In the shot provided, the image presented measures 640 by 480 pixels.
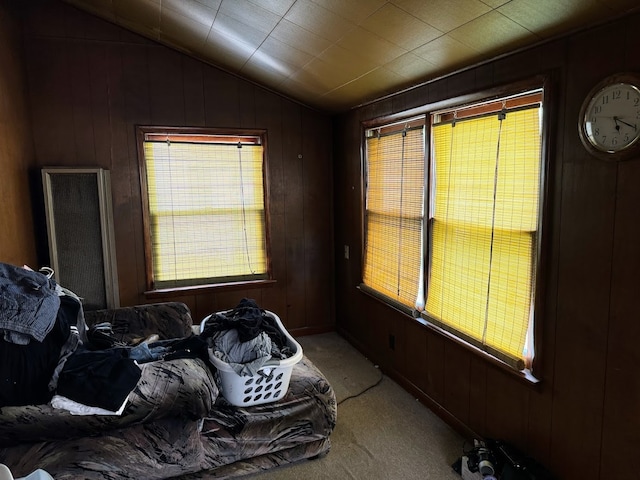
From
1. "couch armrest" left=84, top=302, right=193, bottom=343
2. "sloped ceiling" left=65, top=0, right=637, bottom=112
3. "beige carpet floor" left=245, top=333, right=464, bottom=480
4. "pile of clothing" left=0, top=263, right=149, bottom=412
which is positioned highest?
"sloped ceiling" left=65, top=0, right=637, bottom=112

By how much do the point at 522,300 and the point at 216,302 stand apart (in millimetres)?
2616

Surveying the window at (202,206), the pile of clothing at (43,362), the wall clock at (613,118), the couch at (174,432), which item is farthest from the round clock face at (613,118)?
the window at (202,206)

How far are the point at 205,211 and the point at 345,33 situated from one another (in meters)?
2.05

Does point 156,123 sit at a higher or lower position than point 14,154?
higher

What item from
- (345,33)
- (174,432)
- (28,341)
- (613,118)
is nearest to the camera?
(613,118)

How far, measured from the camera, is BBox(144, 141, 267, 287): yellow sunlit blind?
3.56 metres

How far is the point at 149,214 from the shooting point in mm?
3520

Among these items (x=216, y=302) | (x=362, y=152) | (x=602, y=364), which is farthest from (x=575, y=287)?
(x=216, y=302)

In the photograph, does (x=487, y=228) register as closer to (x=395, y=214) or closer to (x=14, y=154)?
(x=395, y=214)

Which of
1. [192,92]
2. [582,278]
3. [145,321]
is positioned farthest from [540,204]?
[192,92]

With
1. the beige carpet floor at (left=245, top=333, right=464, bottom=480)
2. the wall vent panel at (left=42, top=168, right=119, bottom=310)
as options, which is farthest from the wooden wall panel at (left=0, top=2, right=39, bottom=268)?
the beige carpet floor at (left=245, top=333, right=464, bottom=480)

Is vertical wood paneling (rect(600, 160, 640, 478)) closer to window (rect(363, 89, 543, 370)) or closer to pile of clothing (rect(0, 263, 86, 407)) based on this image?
window (rect(363, 89, 543, 370))

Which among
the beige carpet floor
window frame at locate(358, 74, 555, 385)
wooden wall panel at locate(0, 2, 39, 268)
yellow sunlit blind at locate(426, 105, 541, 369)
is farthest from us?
wooden wall panel at locate(0, 2, 39, 268)

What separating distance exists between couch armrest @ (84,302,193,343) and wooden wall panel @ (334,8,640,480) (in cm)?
193
